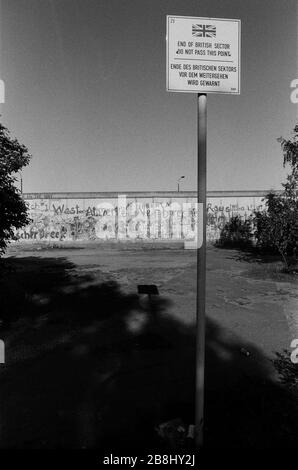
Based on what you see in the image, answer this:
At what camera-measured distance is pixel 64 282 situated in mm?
9969

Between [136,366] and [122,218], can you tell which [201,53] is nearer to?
[136,366]

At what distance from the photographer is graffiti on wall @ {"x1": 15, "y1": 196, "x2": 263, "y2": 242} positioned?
22000 millimetres

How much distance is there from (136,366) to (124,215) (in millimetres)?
18041

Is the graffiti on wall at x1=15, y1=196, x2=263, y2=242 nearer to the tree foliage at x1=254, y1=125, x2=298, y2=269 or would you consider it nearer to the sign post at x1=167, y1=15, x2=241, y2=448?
the tree foliage at x1=254, y1=125, x2=298, y2=269

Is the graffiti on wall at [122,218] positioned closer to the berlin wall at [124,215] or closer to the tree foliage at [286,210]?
the berlin wall at [124,215]

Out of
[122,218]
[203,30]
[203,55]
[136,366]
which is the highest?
[203,30]

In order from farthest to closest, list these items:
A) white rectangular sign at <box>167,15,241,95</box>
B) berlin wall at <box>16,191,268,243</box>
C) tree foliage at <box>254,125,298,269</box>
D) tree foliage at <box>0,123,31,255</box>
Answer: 1. berlin wall at <box>16,191,268,243</box>
2. tree foliage at <box>254,125,298,269</box>
3. tree foliage at <box>0,123,31,255</box>
4. white rectangular sign at <box>167,15,241,95</box>

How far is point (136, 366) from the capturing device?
175 inches

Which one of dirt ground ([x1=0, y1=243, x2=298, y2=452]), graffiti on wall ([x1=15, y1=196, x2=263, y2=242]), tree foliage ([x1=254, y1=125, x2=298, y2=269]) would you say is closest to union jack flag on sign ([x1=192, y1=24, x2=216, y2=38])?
dirt ground ([x1=0, y1=243, x2=298, y2=452])

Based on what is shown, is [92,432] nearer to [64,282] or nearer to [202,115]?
[202,115]

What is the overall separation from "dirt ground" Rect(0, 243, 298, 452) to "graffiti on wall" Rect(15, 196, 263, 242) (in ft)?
42.0

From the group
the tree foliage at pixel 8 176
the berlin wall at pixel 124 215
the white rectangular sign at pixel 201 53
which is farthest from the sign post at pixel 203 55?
the berlin wall at pixel 124 215

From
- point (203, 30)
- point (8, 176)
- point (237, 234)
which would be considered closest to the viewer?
point (203, 30)

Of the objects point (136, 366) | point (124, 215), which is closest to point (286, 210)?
point (136, 366)
